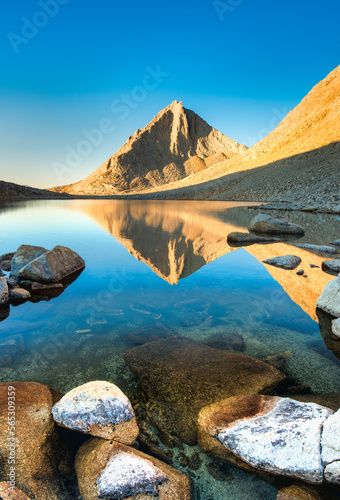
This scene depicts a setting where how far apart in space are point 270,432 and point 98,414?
1.50 m

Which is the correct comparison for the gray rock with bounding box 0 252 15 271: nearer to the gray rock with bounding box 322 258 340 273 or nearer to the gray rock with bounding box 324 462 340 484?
the gray rock with bounding box 324 462 340 484

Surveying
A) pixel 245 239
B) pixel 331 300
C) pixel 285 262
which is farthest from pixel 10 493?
pixel 245 239

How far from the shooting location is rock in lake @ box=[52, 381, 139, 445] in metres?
2.42

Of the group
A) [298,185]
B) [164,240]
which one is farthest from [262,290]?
[298,185]

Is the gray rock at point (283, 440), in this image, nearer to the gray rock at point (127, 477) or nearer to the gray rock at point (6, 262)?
the gray rock at point (127, 477)

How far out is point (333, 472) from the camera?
76.2 inches

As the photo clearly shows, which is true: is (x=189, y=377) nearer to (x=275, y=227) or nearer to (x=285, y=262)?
(x=285, y=262)

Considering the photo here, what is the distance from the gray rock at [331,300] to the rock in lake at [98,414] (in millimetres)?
4138

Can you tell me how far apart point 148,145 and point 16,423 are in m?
160

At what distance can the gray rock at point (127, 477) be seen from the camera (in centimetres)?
191

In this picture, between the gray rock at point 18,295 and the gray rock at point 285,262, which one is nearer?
the gray rock at point 18,295

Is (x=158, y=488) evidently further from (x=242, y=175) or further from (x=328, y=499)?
(x=242, y=175)

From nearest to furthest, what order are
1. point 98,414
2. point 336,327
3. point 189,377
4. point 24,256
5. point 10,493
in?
point 10,493 → point 98,414 → point 189,377 → point 336,327 → point 24,256

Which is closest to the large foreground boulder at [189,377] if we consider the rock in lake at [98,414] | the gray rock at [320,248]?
the rock in lake at [98,414]
